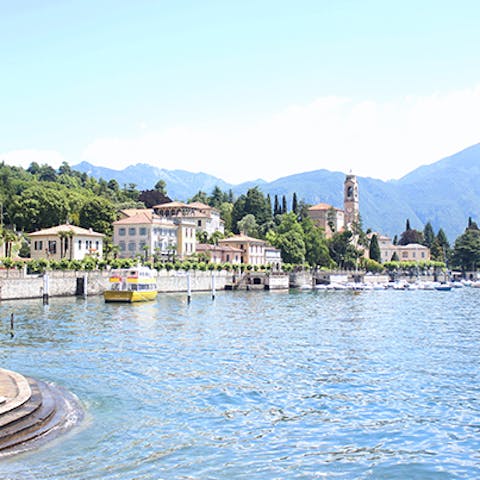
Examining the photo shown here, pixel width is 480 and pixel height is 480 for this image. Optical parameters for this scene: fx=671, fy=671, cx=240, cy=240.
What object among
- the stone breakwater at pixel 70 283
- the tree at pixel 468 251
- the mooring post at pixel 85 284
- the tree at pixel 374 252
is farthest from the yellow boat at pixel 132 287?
the tree at pixel 468 251

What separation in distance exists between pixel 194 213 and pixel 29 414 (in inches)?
4615

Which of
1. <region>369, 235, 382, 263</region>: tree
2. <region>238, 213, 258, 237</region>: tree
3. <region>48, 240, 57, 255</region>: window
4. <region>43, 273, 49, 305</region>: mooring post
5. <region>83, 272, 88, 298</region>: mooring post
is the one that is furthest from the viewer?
<region>369, 235, 382, 263</region>: tree

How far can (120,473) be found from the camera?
15.0 m

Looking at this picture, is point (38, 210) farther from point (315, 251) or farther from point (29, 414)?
point (29, 414)

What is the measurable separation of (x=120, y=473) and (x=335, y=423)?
23.6 ft

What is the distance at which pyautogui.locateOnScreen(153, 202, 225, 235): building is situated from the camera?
130750 mm

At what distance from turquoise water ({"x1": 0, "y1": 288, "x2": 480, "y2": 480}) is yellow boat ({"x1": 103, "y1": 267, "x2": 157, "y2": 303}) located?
2175cm

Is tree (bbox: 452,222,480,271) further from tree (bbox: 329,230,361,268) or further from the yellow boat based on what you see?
the yellow boat

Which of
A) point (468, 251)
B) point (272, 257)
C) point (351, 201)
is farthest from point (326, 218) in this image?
point (272, 257)

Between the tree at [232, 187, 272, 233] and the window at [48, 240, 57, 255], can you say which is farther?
the tree at [232, 187, 272, 233]

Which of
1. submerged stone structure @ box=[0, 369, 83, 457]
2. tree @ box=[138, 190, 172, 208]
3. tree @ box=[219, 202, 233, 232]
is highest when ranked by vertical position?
tree @ box=[138, 190, 172, 208]

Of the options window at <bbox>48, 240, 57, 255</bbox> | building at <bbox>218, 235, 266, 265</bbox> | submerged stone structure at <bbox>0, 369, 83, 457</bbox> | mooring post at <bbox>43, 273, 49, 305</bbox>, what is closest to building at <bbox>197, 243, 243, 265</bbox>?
building at <bbox>218, 235, 266, 265</bbox>

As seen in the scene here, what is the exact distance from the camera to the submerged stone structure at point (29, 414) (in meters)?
15.7

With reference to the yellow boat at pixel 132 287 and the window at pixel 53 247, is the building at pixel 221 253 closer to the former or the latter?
the window at pixel 53 247
